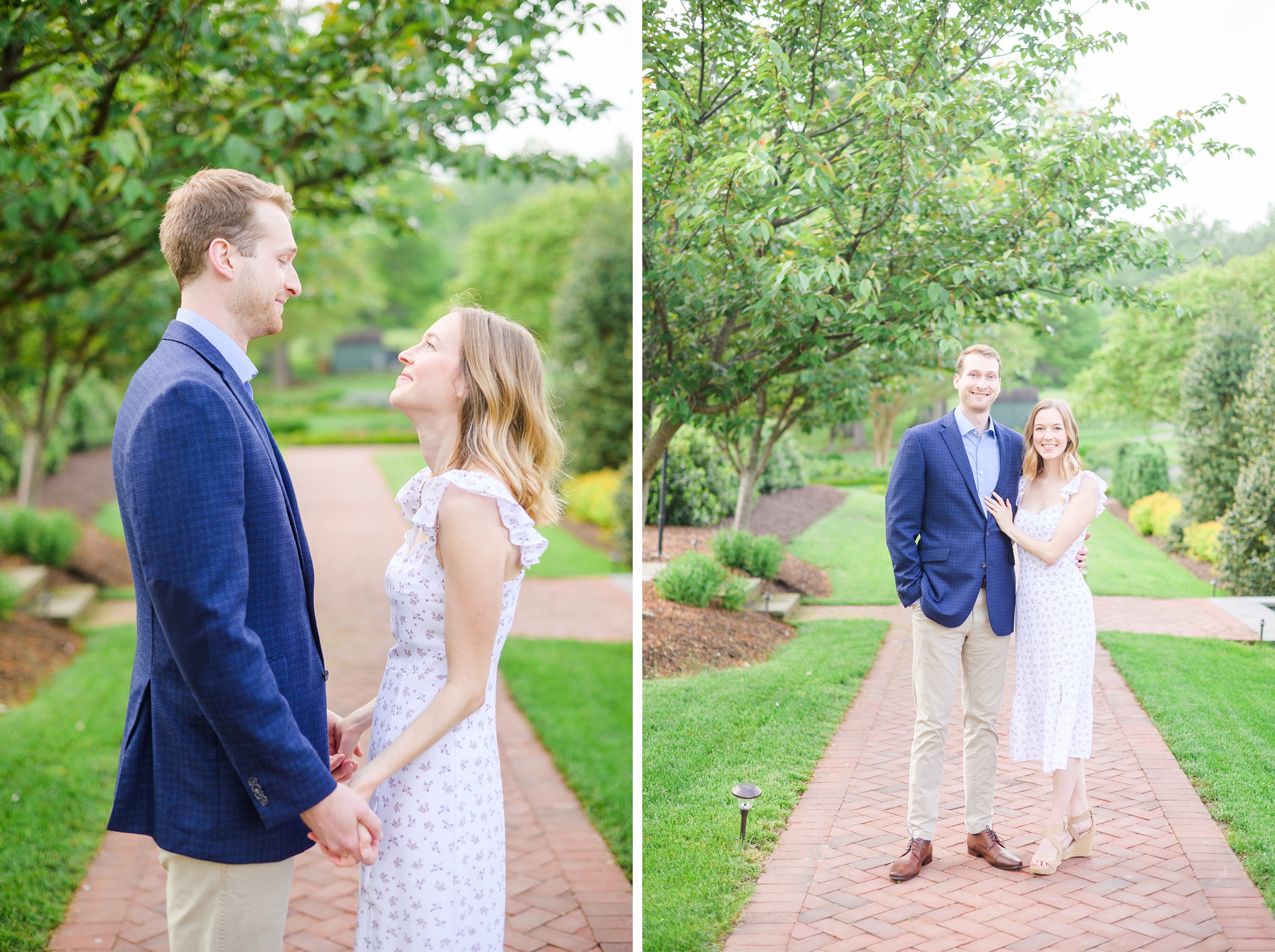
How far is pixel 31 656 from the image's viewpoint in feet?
23.2

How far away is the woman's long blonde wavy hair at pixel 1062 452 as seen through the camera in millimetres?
2852

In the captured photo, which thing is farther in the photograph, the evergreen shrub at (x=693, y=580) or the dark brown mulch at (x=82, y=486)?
the dark brown mulch at (x=82, y=486)

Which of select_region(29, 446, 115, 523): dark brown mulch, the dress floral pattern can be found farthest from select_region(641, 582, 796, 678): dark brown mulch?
select_region(29, 446, 115, 523): dark brown mulch

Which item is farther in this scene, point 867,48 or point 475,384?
point 867,48

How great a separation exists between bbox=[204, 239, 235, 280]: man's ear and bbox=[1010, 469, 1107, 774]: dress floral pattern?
2.19m

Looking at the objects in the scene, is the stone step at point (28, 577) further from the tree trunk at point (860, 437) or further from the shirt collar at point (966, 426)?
the shirt collar at point (966, 426)

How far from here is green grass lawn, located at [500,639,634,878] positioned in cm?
466

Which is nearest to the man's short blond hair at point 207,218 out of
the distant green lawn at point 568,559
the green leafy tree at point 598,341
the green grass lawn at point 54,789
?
the green grass lawn at point 54,789

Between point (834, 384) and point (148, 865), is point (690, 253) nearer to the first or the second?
point (834, 384)

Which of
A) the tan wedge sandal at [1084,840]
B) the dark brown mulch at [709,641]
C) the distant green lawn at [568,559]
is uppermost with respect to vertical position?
the dark brown mulch at [709,641]

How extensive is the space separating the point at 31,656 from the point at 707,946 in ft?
20.7

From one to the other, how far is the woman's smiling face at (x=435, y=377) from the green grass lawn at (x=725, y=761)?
4.70 feet

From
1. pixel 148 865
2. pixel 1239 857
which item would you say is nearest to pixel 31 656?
pixel 148 865

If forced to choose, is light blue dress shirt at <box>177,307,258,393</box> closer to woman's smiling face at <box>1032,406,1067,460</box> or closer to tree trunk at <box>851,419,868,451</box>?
tree trunk at <box>851,419,868,451</box>
